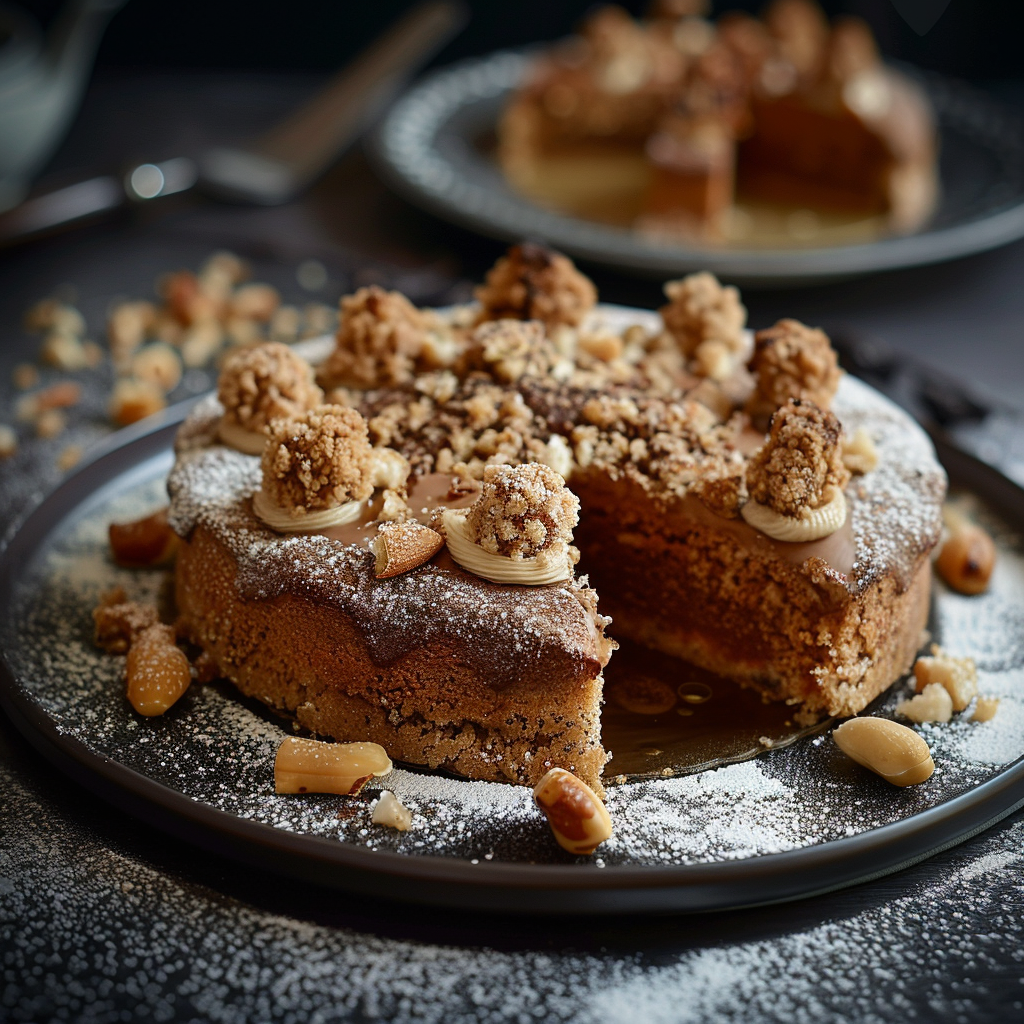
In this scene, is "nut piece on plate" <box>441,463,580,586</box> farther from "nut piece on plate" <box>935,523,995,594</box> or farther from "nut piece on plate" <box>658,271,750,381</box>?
"nut piece on plate" <box>935,523,995,594</box>

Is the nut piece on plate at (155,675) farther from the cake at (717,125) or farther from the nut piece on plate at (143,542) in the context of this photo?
the cake at (717,125)

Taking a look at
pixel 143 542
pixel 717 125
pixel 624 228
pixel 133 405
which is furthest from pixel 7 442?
pixel 717 125

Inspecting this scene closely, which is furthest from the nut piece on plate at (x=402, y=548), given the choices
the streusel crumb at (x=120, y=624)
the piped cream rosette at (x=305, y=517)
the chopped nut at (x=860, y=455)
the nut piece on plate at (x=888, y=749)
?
the chopped nut at (x=860, y=455)

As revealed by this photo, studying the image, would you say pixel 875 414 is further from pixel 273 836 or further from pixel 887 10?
pixel 887 10

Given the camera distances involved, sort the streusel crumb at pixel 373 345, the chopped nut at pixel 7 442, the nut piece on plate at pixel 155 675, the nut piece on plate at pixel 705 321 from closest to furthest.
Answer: the nut piece on plate at pixel 155 675, the streusel crumb at pixel 373 345, the nut piece on plate at pixel 705 321, the chopped nut at pixel 7 442

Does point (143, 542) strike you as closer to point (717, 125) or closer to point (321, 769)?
point (321, 769)
